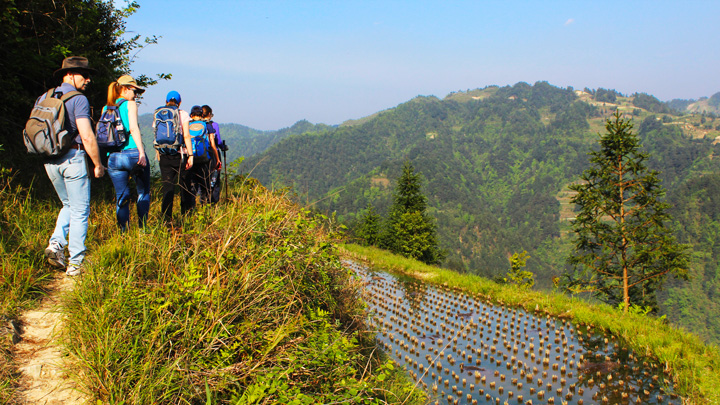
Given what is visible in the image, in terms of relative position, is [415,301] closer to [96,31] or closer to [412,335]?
[412,335]

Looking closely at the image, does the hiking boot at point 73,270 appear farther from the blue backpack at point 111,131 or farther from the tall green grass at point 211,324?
the blue backpack at point 111,131

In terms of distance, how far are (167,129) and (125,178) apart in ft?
2.82

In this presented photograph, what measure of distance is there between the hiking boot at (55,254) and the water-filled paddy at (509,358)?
2.98m

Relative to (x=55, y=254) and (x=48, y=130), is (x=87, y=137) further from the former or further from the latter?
(x=55, y=254)

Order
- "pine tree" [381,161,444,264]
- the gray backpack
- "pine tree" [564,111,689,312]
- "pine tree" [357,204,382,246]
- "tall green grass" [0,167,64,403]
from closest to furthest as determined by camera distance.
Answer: "tall green grass" [0,167,64,403] < the gray backpack < "pine tree" [564,111,689,312] < "pine tree" [381,161,444,264] < "pine tree" [357,204,382,246]

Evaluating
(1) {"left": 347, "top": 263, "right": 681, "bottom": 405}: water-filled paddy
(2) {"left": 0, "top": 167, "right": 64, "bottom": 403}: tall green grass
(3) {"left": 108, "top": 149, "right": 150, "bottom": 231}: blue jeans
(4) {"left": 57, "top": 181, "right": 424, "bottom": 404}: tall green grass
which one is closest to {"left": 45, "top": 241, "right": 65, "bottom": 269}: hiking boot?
(2) {"left": 0, "top": 167, "right": 64, "bottom": 403}: tall green grass

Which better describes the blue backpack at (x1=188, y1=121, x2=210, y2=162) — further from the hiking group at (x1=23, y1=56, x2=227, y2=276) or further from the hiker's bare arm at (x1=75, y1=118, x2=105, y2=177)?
the hiker's bare arm at (x1=75, y1=118, x2=105, y2=177)

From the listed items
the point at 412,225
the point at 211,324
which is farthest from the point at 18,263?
the point at 412,225

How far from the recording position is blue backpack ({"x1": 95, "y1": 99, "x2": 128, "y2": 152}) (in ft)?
12.2

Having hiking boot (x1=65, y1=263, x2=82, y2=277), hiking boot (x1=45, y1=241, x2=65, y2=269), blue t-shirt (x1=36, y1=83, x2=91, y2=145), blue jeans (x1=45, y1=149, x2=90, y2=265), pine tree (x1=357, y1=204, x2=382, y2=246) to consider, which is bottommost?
pine tree (x1=357, y1=204, x2=382, y2=246)

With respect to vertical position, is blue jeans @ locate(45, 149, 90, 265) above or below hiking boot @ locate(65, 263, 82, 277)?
above

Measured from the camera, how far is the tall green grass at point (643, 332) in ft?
15.1

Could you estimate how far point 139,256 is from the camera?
333 centimetres

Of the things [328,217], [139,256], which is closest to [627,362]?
[328,217]
